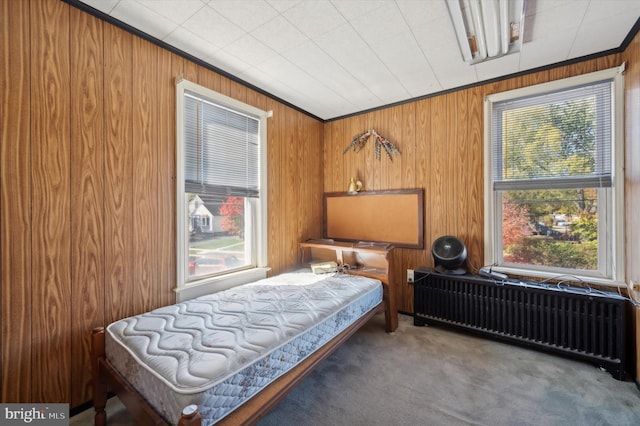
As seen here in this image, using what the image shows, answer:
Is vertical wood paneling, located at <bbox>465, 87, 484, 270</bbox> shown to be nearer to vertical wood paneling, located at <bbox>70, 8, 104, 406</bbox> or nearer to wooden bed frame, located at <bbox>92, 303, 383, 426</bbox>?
wooden bed frame, located at <bbox>92, 303, 383, 426</bbox>

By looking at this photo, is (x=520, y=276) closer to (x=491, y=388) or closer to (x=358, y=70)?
(x=491, y=388)

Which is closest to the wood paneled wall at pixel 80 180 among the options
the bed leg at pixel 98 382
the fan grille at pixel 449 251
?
the bed leg at pixel 98 382

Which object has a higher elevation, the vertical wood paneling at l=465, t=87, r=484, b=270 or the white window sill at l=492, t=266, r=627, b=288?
the vertical wood paneling at l=465, t=87, r=484, b=270

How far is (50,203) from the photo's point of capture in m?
1.58

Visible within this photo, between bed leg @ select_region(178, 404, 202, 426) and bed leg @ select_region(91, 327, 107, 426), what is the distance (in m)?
0.95

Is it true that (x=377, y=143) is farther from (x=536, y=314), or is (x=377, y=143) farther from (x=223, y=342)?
(x=223, y=342)

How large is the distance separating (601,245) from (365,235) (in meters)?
2.19

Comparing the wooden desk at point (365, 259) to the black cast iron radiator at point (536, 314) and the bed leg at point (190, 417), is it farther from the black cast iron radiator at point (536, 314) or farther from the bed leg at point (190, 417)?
the bed leg at point (190, 417)

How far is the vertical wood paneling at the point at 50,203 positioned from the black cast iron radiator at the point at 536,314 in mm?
2932

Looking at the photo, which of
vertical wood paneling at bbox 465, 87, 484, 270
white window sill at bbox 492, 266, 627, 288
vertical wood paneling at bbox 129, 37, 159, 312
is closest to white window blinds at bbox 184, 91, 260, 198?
vertical wood paneling at bbox 129, 37, 159, 312

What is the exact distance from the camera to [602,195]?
226 centimetres

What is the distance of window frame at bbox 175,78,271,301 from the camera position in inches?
85.0

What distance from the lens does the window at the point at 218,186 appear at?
7.29 ft

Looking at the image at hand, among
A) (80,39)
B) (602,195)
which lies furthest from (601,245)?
(80,39)
